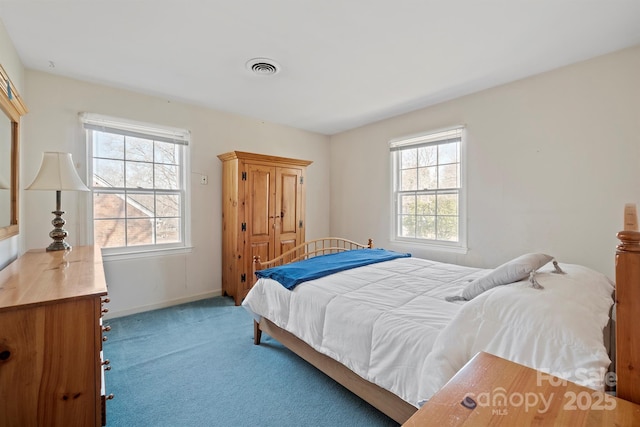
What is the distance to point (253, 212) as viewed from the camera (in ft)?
11.9

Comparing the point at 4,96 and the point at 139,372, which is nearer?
the point at 4,96

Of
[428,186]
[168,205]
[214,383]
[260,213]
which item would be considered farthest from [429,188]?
[168,205]

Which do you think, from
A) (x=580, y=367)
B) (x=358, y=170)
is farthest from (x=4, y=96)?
(x=358, y=170)

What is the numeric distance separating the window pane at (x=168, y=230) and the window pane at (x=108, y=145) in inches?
32.3

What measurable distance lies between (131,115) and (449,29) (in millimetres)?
3140

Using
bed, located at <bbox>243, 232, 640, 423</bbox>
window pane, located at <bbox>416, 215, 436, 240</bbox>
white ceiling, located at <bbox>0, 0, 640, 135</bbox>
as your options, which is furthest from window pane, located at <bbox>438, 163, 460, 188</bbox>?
bed, located at <bbox>243, 232, 640, 423</bbox>

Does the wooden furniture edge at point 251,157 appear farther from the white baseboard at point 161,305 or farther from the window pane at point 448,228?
the window pane at point 448,228

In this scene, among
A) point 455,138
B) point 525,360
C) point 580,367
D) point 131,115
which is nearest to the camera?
point 580,367

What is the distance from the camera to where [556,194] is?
269cm

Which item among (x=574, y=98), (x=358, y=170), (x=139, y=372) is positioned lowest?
(x=139, y=372)

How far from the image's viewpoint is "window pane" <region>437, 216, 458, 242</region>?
3.44 metres

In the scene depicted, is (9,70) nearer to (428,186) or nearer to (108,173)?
(108,173)

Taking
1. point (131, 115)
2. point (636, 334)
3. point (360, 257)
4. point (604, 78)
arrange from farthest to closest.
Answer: point (131, 115) < point (360, 257) < point (604, 78) < point (636, 334)

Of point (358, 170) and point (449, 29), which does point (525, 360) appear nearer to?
point (449, 29)
